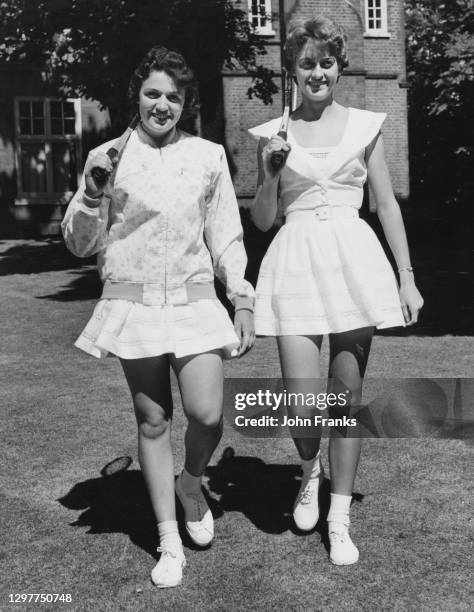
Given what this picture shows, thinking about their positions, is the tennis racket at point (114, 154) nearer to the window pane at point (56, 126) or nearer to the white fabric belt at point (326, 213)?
the white fabric belt at point (326, 213)

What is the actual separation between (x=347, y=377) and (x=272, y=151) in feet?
3.60

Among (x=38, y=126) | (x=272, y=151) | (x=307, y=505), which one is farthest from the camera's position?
(x=38, y=126)

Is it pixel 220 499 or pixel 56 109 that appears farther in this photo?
pixel 56 109

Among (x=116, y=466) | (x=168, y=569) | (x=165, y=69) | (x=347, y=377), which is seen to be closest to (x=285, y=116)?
(x=165, y=69)

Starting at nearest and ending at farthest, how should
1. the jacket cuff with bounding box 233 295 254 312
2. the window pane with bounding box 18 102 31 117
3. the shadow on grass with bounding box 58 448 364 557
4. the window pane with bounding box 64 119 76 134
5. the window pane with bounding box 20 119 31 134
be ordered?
the jacket cuff with bounding box 233 295 254 312, the shadow on grass with bounding box 58 448 364 557, the window pane with bounding box 18 102 31 117, the window pane with bounding box 20 119 31 134, the window pane with bounding box 64 119 76 134

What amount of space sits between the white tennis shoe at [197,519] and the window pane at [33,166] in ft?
79.8

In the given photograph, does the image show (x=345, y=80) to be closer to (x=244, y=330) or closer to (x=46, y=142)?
(x=46, y=142)

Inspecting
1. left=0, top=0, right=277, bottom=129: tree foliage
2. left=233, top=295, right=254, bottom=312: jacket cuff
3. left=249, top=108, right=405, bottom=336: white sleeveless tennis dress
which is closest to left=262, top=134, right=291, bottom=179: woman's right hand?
left=249, top=108, right=405, bottom=336: white sleeveless tennis dress

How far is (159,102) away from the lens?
11.6 ft

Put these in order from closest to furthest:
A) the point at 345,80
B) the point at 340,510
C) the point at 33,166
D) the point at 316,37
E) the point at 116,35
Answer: the point at 316,37
the point at 340,510
the point at 116,35
the point at 345,80
the point at 33,166

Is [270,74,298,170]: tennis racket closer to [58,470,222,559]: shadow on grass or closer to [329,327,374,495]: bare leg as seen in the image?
[329,327,374,495]: bare leg

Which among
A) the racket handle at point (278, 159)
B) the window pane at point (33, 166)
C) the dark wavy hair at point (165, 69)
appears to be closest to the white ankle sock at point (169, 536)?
the racket handle at point (278, 159)

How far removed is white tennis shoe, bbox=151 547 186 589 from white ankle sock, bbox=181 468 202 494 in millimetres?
365

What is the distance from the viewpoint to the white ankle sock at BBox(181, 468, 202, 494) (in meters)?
3.92
